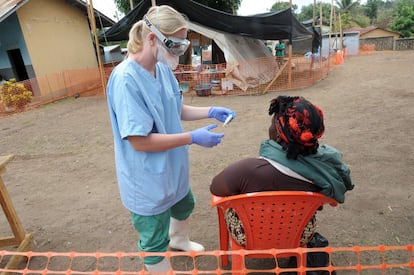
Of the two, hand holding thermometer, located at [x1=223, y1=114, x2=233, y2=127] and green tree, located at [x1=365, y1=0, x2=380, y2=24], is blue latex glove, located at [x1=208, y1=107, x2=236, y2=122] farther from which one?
green tree, located at [x1=365, y1=0, x2=380, y2=24]

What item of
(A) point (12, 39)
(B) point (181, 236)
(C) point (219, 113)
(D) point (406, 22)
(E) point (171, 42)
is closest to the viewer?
(E) point (171, 42)

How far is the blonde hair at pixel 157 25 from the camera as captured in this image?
5.01ft

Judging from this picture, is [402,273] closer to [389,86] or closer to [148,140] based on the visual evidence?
[148,140]

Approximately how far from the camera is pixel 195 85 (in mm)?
10094

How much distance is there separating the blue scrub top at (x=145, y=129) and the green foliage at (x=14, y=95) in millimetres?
9069

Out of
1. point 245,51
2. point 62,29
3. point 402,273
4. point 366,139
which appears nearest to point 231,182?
point 402,273

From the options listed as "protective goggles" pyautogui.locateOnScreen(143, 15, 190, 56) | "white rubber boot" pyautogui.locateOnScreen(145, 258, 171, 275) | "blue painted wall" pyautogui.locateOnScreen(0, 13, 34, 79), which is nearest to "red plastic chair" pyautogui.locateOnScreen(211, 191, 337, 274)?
"white rubber boot" pyautogui.locateOnScreen(145, 258, 171, 275)

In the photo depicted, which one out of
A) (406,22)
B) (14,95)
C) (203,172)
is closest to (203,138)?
(203,172)

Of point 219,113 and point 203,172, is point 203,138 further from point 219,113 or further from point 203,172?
point 203,172

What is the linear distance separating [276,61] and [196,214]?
8.79 metres

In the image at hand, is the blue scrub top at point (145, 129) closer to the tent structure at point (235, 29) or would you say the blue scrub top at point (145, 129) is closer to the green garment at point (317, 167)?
the green garment at point (317, 167)

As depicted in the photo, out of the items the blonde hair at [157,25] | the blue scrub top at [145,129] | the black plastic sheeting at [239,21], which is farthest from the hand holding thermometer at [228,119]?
the black plastic sheeting at [239,21]

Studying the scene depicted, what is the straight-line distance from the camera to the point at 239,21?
29.7 ft

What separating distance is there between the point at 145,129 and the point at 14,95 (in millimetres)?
9413
